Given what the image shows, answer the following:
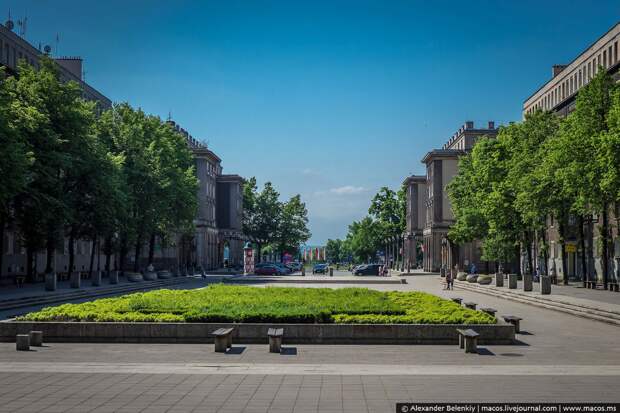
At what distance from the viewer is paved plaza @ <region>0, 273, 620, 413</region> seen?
11.7 metres

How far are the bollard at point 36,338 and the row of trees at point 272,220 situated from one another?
112731 millimetres

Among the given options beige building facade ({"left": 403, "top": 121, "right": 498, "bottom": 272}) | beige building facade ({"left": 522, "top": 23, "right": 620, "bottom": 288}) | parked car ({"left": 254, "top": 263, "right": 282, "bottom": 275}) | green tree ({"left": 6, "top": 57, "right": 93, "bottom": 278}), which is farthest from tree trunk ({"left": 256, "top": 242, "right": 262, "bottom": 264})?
green tree ({"left": 6, "top": 57, "right": 93, "bottom": 278})

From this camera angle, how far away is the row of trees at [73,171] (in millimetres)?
40969

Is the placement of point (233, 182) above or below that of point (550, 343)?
above

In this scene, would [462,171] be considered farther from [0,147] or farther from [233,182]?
[233,182]

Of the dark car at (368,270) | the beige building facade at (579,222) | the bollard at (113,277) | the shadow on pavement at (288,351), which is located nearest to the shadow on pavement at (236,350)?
the shadow on pavement at (288,351)

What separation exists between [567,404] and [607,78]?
37.5 meters

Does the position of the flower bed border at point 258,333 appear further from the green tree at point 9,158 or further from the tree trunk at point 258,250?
the tree trunk at point 258,250

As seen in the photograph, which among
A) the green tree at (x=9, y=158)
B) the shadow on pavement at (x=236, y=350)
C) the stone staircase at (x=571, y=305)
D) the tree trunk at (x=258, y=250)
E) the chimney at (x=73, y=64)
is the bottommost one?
the shadow on pavement at (x=236, y=350)

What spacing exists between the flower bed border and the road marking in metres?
3.71

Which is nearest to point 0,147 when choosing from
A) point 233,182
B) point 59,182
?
point 59,182

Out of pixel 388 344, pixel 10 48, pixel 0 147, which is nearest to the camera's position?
pixel 388 344

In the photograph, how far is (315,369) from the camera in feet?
49.4

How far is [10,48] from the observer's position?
193 ft
